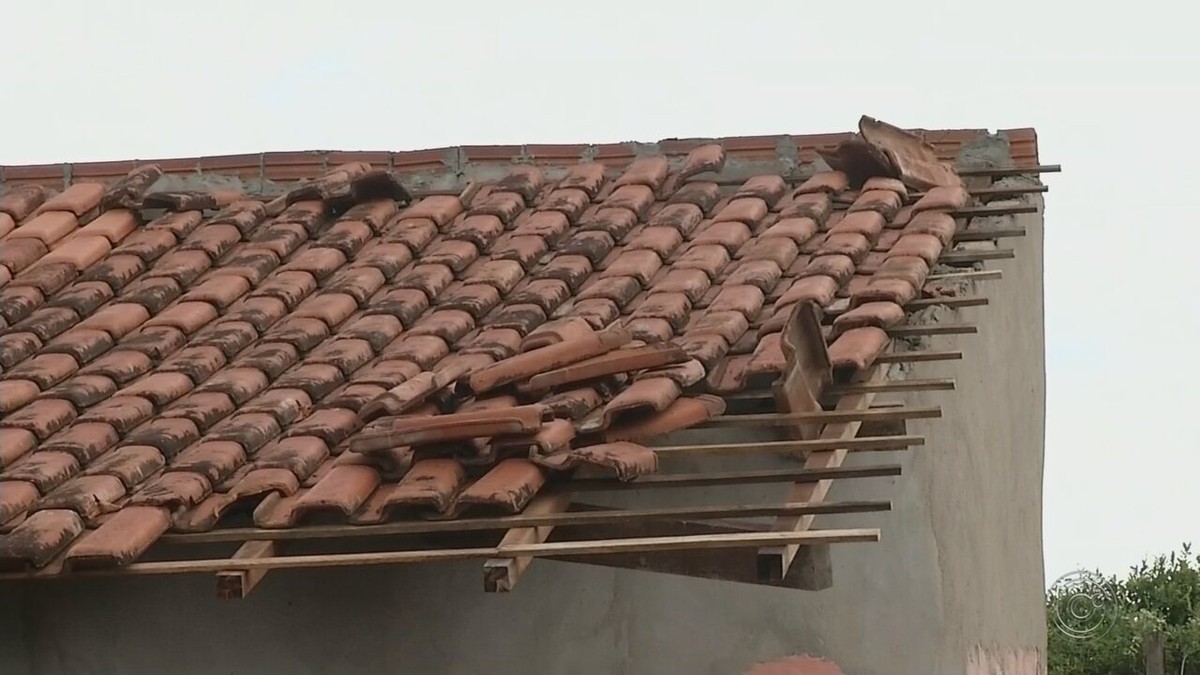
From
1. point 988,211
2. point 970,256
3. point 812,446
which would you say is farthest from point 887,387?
point 988,211

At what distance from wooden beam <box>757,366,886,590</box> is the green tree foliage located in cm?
1466

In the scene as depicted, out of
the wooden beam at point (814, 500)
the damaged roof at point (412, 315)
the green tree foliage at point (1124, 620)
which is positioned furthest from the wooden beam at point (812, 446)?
the green tree foliage at point (1124, 620)

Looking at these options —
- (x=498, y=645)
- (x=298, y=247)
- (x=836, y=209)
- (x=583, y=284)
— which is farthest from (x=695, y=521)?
(x=298, y=247)

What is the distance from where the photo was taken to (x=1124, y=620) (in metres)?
20.3

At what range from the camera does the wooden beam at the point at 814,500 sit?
4.82 m

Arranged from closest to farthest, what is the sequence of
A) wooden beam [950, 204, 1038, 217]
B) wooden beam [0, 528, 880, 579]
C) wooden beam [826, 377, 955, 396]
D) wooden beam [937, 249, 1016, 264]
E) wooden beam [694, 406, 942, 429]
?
wooden beam [0, 528, 880, 579]
wooden beam [694, 406, 942, 429]
wooden beam [826, 377, 955, 396]
wooden beam [937, 249, 1016, 264]
wooden beam [950, 204, 1038, 217]

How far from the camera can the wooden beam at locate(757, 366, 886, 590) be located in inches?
190

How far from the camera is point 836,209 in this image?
7.41 metres

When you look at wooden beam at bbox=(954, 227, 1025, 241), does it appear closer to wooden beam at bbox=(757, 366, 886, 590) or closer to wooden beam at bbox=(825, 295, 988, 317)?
wooden beam at bbox=(825, 295, 988, 317)

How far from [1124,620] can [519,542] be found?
17.0m

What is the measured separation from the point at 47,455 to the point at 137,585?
0.55 m

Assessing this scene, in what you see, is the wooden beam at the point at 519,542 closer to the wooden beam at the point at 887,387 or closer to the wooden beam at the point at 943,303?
the wooden beam at the point at 887,387

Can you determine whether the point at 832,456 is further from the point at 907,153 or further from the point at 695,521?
the point at 907,153

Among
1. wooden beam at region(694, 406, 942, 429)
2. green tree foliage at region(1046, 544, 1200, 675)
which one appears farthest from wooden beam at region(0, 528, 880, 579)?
green tree foliage at region(1046, 544, 1200, 675)
